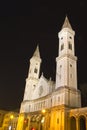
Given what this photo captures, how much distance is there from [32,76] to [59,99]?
25.2m

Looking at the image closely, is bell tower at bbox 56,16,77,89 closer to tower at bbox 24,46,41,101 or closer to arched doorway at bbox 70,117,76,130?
arched doorway at bbox 70,117,76,130

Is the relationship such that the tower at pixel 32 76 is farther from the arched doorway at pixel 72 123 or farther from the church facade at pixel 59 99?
the arched doorway at pixel 72 123

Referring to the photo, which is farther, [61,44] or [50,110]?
[61,44]

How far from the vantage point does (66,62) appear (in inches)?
2136

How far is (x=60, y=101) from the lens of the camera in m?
48.6

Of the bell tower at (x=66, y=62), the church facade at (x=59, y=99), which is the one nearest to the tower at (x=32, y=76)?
the church facade at (x=59, y=99)

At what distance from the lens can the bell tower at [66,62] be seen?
170 ft

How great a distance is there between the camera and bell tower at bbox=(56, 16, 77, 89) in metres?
51.8

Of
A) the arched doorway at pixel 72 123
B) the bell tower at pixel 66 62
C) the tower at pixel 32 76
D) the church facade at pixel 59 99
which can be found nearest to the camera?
the church facade at pixel 59 99

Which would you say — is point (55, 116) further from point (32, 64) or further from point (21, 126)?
point (32, 64)

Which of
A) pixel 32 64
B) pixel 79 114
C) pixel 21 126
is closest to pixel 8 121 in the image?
pixel 21 126

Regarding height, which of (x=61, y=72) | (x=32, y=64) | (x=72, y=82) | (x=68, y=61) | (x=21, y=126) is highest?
(x=32, y=64)

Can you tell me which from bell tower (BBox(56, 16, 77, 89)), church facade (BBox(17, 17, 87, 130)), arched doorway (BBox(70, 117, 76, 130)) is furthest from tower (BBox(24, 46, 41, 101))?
arched doorway (BBox(70, 117, 76, 130))

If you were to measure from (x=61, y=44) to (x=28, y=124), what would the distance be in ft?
99.7
